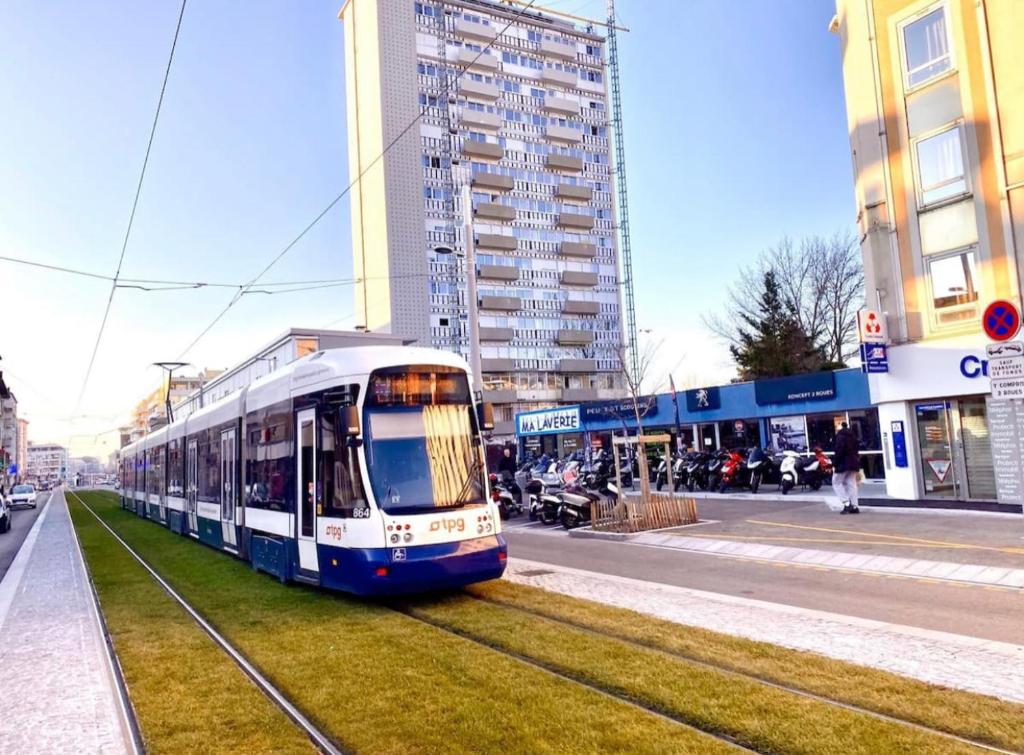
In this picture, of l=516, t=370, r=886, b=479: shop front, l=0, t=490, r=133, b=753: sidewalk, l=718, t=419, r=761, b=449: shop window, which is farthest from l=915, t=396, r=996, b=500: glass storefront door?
l=0, t=490, r=133, b=753: sidewalk

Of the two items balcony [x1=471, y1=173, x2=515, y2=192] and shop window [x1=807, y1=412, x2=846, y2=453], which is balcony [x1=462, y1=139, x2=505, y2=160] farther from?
shop window [x1=807, y1=412, x2=846, y2=453]

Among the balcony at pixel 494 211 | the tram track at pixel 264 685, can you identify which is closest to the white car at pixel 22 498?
the balcony at pixel 494 211

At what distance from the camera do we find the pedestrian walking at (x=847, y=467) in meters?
16.7

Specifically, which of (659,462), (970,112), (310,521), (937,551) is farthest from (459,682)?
(659,462)

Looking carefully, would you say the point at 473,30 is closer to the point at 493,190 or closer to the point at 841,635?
the point at 493,190

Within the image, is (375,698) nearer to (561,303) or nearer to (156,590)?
(156,590)

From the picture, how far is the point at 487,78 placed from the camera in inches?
2913

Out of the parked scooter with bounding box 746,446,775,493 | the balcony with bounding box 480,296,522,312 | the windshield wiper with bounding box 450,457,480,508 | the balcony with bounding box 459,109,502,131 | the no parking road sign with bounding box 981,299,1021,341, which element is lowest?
the parked scooter with bounding box 746,446,775,493

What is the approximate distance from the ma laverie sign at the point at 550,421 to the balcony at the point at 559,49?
46196mm

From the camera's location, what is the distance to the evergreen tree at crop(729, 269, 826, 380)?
44812 mm

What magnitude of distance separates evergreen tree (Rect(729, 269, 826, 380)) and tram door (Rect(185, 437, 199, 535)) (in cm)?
3446

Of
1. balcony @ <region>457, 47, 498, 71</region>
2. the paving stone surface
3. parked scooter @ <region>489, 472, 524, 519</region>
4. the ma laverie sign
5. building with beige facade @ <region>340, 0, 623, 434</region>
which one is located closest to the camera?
the paving stone surface

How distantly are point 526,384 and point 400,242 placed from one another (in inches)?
701

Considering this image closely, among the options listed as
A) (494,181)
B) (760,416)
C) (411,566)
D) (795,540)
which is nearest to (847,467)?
(795,540)
